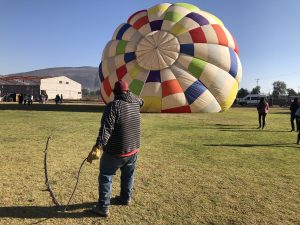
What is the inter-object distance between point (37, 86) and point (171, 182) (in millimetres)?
71133

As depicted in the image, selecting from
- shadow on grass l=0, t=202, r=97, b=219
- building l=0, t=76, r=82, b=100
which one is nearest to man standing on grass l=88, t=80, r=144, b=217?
shadow on grass l=0, t=202, r=97, b=219

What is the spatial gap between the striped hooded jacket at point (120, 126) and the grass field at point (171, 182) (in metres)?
1.03

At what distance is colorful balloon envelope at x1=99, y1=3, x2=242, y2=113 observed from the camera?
2034 centimetres

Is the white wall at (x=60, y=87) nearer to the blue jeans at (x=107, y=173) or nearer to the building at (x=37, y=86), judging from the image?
→ the building at (x=37, y=86)

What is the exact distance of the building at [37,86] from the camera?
73062 millimetres

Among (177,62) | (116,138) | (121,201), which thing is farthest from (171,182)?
→ (177,62)

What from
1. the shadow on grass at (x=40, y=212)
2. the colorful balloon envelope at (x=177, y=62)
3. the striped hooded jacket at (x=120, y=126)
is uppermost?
the colorful balloon envelope at (x=177, y=62)

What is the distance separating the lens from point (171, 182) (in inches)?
276

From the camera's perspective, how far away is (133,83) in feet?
68.3

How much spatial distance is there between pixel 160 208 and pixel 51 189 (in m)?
2.05

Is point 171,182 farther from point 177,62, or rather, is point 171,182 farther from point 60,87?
point 60,87

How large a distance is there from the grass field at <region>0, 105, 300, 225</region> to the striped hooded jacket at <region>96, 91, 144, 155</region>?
103 centimetres

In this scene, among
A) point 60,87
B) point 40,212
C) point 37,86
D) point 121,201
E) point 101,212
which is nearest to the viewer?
point 101,212

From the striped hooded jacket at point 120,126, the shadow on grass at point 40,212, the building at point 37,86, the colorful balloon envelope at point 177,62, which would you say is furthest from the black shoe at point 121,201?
the building at point 37,86
